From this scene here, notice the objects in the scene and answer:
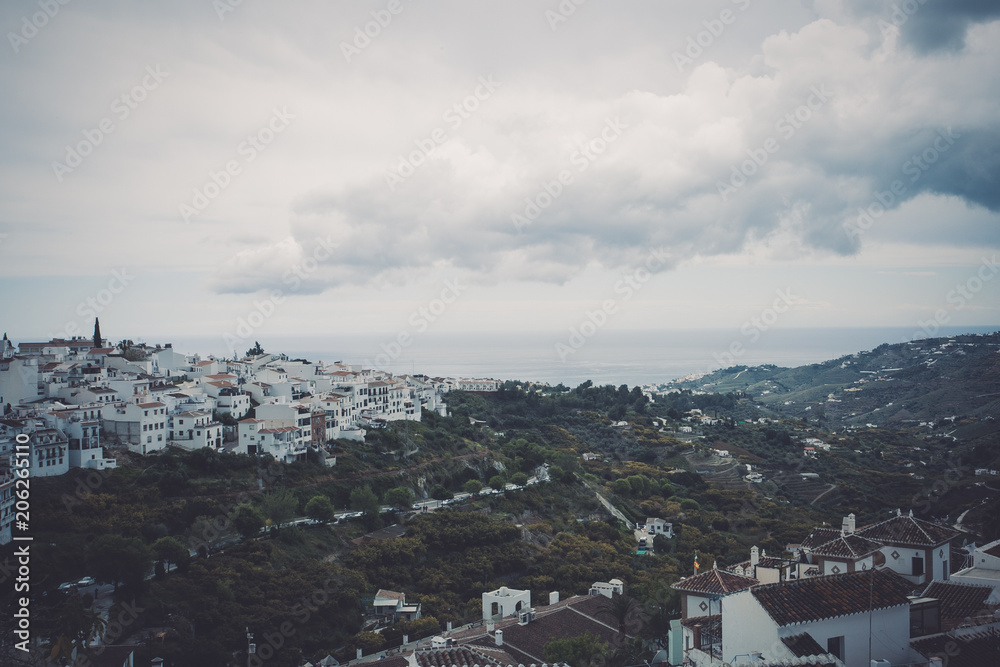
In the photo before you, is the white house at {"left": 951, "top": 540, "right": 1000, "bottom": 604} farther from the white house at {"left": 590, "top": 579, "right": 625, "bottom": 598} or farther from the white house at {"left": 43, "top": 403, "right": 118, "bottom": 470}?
the white house at {"left": 43, "top": 403, "right": 118, "bottom": 470}

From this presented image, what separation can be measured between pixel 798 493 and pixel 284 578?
3286cm

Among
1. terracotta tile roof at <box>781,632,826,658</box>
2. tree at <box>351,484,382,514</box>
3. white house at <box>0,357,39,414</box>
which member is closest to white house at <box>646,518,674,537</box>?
tree at <box>351,484,382,514</box>

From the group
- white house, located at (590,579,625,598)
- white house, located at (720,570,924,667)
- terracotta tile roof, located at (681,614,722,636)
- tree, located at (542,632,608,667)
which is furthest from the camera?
white house, located at (590,579,625,598)

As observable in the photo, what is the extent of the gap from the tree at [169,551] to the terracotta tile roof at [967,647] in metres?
20.5

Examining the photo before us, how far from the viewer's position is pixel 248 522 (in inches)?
993

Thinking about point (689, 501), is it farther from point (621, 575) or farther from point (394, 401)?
point (394, 401)

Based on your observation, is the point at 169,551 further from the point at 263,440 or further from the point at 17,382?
the point at 17,382

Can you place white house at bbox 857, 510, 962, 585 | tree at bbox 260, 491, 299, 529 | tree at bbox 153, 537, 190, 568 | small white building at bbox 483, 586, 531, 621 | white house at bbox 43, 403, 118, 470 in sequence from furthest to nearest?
white house at bbox 43, 403, 118, 470 → tree at bbox 260, 491, 299, 529 → tree at bbox 153, 537, 190, 568 → small white building at bbox 483, 586, 531, 621 → white house at bbox 857, 510, 962, 585

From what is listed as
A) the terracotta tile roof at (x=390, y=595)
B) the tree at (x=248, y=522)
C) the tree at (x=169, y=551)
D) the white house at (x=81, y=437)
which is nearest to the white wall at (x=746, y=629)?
the terracotta tile roof at (x=390, y=595)

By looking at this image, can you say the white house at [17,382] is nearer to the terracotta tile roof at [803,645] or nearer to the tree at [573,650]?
the tree at [573,650]

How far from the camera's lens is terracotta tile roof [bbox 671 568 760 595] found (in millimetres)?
12406

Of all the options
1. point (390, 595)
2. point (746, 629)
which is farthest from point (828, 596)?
point (390, 595)

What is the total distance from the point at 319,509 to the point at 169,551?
21.6 feet

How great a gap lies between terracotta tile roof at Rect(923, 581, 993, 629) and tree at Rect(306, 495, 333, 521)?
21679 millimetres
